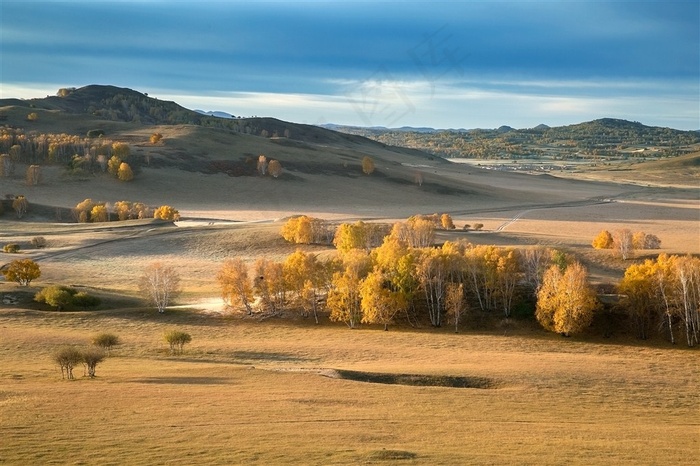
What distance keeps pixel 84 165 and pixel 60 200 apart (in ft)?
85.8

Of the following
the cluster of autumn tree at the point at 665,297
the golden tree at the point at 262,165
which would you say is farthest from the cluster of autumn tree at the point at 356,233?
the golden tree at the point at 262,165

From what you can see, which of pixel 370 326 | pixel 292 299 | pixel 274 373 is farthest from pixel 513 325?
pixel 274 373

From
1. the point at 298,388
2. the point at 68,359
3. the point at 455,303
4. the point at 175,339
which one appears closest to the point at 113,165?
the point at 455,303

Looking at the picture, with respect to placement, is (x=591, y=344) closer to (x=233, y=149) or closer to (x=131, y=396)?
(x=131, y=396)

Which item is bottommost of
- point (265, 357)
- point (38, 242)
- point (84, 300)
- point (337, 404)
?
point (265, 357)

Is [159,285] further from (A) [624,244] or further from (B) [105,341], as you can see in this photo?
(A) [624,244]

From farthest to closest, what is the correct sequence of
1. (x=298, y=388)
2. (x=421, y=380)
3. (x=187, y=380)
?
(x=421, y=380) → (x=187, y=380) → (x=298, y=388)

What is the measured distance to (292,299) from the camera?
61938 mm

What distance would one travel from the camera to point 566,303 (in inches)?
2138

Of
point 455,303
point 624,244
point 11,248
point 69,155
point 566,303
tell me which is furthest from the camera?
point 69,155

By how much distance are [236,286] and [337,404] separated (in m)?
32.6

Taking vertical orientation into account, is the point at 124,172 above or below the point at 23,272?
above

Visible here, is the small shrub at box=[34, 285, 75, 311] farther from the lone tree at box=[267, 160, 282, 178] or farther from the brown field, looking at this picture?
the lone tree at box=[267, 160, 282, 178]

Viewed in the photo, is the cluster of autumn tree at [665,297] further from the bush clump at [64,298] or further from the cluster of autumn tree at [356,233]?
the bush clump at [64,298]
